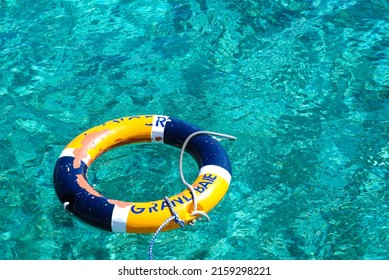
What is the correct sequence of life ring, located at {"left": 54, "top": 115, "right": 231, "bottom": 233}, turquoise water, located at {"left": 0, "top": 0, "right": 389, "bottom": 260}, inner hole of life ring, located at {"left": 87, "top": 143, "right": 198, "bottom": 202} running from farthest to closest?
inner hole of life ring, located at {"left": 87, "top": 143, "right": 198, "bottom": 202} → turquoise water, located at {"left": 0, "top": 0, "right": 389, "bottom": 260} → life ring, located at {"left": 54, "top": 115, "right": 231, "bottom": 233}

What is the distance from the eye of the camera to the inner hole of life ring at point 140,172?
520cm

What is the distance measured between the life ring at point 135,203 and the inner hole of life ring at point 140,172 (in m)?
0.23

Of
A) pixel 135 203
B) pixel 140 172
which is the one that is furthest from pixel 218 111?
pixel 135 203

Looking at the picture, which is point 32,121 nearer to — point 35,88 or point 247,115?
point 35,88

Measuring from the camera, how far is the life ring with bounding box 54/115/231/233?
4508mm

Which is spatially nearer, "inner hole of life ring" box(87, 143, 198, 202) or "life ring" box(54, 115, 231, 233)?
"life ring" box(54, 115, 231, 233)

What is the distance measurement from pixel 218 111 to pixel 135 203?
1.67 meters

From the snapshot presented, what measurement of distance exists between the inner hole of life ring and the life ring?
23 centimetres

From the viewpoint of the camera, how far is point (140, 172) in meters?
5.39

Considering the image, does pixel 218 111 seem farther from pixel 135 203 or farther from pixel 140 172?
pixel 135 203

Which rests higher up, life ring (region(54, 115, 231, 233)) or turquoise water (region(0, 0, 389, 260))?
life ring (region(54, 115, 231, 233))

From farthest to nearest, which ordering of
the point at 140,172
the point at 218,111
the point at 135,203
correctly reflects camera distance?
the point at 218,111 → the point at 140,172 → the point at 135,203

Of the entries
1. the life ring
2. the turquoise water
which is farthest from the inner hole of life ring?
the life ring

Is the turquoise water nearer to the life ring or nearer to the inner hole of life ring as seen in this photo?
the inner hole of life ring
